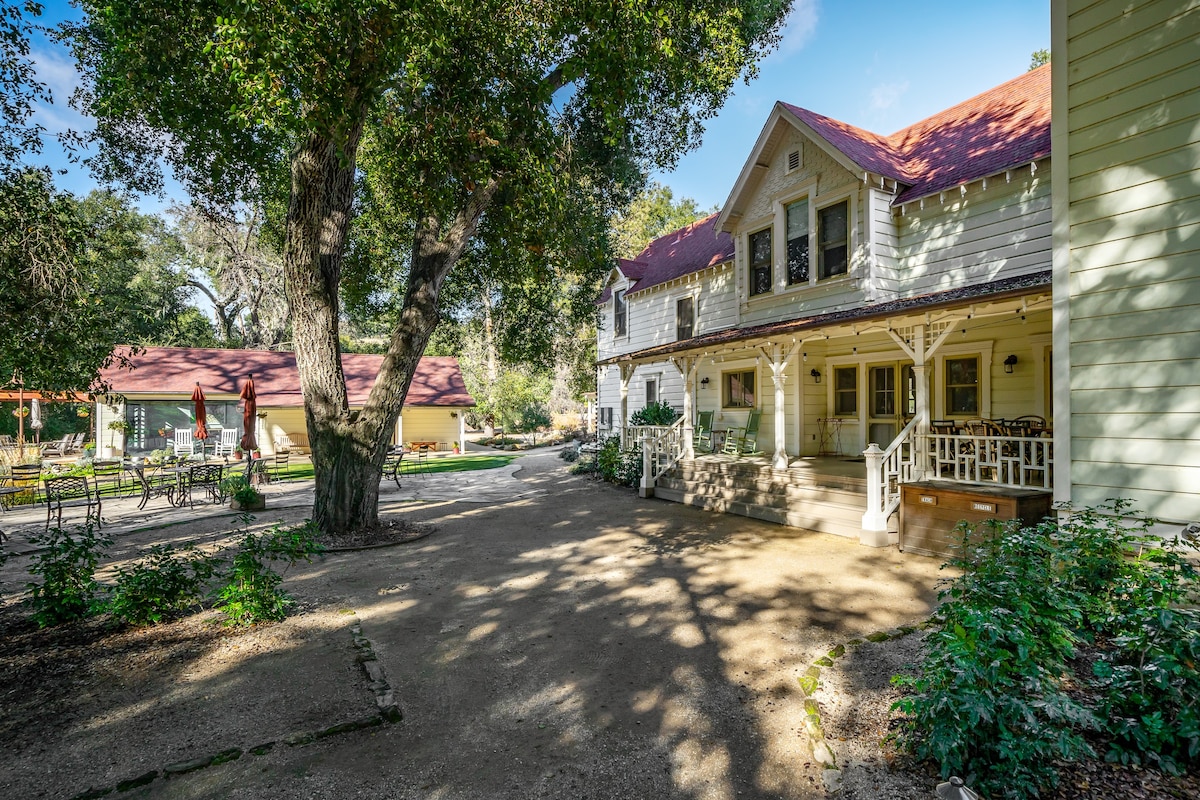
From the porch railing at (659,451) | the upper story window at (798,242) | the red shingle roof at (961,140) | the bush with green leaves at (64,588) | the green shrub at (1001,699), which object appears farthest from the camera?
the porch railing at (659,451)

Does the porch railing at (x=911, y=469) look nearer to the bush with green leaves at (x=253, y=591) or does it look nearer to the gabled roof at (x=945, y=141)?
the gabled roof at (x=945, y=141)

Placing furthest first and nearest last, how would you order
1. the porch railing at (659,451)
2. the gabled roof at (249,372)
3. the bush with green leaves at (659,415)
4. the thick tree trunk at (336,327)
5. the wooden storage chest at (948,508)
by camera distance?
the gabled roof at (249,372), the bush with green leaves at (659,415), the porch railing at (659,451), the thick tree trunk at (336,327), the wooden storage chest at (948,508)

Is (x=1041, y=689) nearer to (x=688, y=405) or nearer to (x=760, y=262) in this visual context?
(x=688, y=405)

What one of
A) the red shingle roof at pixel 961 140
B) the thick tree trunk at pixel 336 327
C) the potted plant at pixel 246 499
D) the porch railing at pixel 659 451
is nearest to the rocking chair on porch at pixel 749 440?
the porch railing at pixel 659 451

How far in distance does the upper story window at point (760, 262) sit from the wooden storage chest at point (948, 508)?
6549mm

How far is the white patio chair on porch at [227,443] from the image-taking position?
20747 mm

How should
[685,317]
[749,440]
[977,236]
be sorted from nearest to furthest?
[977,236] → [749,440] → [685,317]

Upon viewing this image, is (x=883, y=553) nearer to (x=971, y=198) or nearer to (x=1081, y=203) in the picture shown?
(x=1081, y=203)

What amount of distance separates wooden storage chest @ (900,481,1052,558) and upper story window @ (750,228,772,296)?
21.5 feet

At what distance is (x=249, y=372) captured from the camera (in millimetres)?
24203

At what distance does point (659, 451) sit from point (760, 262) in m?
5.29

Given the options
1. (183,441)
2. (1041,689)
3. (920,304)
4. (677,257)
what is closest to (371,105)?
(1041,689)

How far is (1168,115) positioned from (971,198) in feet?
16.6

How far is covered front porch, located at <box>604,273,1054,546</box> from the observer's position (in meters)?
8.12
